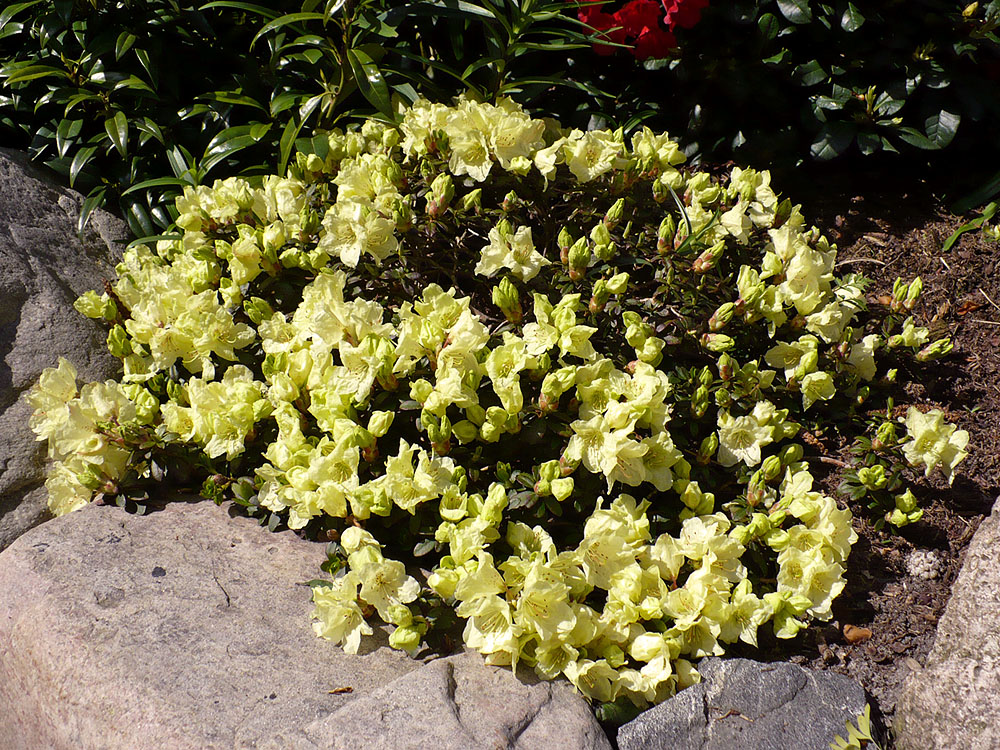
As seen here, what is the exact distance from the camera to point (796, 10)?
9.14 ft

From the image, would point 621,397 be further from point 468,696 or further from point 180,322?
point 180,322

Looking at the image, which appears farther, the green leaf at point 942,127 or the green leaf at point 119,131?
the green leaf at point 119,131

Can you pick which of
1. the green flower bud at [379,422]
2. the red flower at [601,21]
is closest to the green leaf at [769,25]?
the red flower at [601,21]

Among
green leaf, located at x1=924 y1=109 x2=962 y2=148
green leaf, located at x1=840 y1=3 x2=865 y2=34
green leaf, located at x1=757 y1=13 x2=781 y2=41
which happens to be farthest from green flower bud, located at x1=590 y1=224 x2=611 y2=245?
green leaf, located at x1=924 y1=109 x2=962 y2=148

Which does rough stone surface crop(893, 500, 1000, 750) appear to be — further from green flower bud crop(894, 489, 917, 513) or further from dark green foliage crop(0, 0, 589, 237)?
dark green foliage crop(0, 0, 589, 237)

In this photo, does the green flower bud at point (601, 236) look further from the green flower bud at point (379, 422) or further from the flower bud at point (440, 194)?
the green flower bud at point (379, 422)

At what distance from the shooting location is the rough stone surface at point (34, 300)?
2.44m

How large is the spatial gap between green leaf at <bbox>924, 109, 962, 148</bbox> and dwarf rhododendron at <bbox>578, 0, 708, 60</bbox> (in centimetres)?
97

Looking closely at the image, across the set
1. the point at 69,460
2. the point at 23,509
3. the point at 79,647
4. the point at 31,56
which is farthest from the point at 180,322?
the point at 31,56

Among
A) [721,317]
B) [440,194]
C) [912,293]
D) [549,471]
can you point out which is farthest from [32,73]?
[912,293]

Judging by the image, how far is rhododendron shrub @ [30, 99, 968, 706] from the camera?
193cm

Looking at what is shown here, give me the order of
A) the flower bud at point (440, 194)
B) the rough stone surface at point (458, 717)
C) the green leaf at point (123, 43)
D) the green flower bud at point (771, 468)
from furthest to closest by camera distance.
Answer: the green leaf at point (123, 43)
the flower bud at point (440, 194)
the green flower bud at point (771, 468)
the rough stone surface at point (458, 717)

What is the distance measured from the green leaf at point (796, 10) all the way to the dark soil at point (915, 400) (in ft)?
2.16

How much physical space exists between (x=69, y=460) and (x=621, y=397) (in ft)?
5.42
